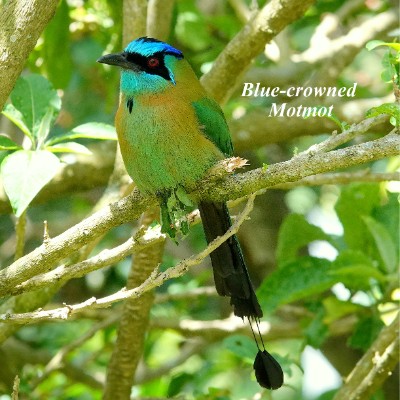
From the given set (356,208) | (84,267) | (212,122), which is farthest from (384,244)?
(84,267)

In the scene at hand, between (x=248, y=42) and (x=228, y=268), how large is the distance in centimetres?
96

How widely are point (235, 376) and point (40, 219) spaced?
1.58 m

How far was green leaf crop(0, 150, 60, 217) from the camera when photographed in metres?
2.20

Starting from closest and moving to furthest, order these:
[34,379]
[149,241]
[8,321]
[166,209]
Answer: [8,321]
[149,241]
[166,209]
[34,379]

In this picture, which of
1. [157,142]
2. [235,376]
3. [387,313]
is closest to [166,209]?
[157,142]

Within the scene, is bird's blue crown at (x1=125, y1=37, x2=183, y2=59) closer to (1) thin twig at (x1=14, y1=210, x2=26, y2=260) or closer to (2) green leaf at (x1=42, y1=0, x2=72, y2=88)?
(1) thin twig at (x1=14, y1=210, x2=26, y2=260)

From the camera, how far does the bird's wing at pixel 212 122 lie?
2.75 m

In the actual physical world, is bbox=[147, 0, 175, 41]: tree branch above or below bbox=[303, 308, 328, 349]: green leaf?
above

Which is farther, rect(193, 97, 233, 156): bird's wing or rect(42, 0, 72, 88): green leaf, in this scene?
rect(42, 0, 72, 88): green leaf

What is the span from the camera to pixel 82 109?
16.5ft

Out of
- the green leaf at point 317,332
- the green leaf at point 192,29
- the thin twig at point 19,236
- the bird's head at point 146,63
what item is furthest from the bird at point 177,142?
the green leaf at point 192,29

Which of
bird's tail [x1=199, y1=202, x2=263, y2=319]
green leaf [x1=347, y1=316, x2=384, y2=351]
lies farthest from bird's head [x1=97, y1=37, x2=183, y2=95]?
green leaf [x1=347, y1=316, x2=384, y2=351]

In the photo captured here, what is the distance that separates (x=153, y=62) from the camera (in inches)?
113

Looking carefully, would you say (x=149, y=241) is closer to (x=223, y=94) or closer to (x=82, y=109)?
(x=223, y=94)
